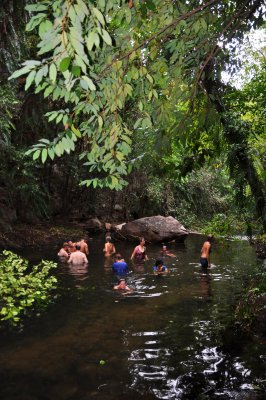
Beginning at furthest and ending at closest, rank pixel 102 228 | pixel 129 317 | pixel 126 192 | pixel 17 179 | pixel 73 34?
pixel 126 192, pixel 102 228, pixel 17 179, pixel 129 317, pixel 73 34

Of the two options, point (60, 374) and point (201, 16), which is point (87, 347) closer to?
point (60, 374)

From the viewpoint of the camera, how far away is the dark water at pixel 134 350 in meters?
6.05

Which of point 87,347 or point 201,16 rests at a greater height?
point 201,16

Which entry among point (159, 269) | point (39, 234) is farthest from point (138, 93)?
point (39, 234)

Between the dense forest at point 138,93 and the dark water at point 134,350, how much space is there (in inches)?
114

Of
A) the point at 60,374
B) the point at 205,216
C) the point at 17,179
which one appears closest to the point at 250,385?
the point at 60,374

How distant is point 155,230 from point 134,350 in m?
16.6

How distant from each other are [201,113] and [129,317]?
6.18m

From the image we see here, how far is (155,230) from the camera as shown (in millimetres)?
24031

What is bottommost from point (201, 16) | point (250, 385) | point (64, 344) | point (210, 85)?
point (250, 385)

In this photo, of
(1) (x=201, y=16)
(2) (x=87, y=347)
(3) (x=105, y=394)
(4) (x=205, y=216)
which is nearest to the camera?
(1) (x=201, y=16)

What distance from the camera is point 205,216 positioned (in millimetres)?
33094

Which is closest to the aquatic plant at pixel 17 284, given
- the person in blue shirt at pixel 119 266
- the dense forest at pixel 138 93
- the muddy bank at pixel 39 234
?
the dense forest at pixel 138 93

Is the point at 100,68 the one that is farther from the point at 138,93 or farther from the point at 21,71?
the point at 21,71
